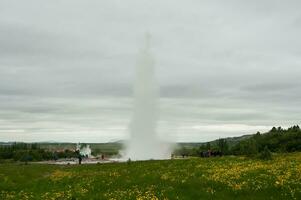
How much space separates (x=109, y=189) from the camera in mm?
29953

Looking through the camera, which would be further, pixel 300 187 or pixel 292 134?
pixel 292 134

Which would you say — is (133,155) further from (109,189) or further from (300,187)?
(300,187)

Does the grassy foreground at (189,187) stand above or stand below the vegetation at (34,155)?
below

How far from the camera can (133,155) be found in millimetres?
89750

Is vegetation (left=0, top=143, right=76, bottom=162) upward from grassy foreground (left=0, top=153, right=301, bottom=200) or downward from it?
upward

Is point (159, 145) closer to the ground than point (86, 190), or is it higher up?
higher up

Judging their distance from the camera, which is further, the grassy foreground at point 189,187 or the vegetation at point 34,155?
the vegetation at point 34,155

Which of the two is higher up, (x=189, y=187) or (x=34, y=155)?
(x=34, y=155)

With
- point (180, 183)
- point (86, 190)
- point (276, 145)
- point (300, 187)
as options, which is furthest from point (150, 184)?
point (276, 145)

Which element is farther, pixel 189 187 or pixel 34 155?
pixel 34 155

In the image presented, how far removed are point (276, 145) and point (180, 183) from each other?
251 ft

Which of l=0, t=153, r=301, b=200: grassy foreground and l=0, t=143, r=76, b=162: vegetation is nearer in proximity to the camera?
l=0, t=153, r=301, b=200: grassy foreground

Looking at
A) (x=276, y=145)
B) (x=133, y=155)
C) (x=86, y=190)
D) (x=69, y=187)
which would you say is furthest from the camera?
(x=276, y=145)

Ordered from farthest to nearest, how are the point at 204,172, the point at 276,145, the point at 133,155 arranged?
the point at 276,145 → the point at 133,155 → the point at 204,172
